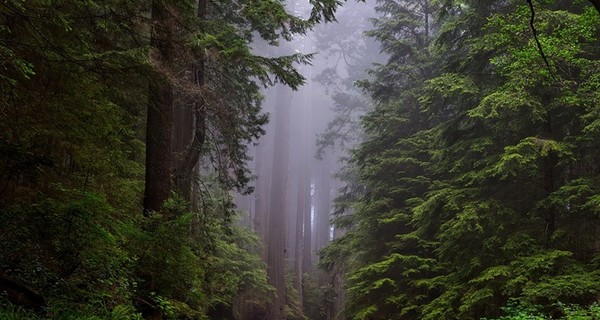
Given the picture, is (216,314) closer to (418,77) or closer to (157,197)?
(157,197)

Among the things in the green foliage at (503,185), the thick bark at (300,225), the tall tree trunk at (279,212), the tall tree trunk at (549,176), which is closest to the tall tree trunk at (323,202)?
the thick bark at (300,225)

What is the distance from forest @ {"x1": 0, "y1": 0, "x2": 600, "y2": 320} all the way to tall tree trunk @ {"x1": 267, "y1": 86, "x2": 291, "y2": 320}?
6.08m

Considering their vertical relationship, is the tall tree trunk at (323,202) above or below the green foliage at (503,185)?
above

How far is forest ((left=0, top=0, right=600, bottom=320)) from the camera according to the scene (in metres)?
4.72

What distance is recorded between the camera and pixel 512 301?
25.0ft

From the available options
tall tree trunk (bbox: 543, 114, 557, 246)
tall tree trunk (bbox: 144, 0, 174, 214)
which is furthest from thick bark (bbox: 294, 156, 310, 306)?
tall tree trunk (bbox: 144, 0, 174, 214)

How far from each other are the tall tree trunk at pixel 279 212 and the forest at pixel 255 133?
239 inches

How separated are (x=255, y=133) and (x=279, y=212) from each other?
1404cm

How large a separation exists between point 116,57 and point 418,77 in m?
11.4

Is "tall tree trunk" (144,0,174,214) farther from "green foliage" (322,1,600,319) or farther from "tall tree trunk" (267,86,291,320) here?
"tall tree trunk" (267,86,291,320)

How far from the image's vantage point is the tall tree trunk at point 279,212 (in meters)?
20.4

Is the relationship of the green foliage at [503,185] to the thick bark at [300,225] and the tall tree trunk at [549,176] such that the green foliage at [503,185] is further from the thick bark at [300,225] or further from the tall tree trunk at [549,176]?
the thick bark at [300,225]

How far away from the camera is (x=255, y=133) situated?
1176cm

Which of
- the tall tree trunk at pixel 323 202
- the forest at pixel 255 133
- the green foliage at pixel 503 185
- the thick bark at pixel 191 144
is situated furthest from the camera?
the tall tree trunk at pixel 323 202
